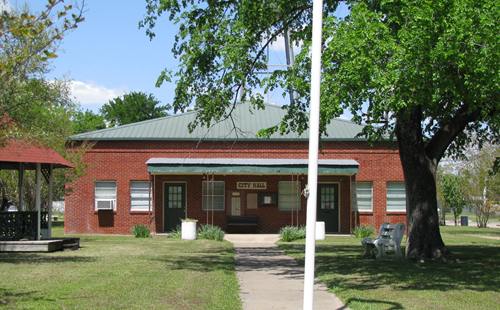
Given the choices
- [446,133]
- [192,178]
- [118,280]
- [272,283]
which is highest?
[446,133]

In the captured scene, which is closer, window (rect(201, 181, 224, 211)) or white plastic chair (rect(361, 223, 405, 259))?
white plastic chair (rect(361, 223, 405, 259))

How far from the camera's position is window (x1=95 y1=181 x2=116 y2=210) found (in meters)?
32.4

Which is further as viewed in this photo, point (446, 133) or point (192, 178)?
point (192, 178)

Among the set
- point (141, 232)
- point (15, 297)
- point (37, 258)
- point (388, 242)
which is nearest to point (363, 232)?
point (141, 232)

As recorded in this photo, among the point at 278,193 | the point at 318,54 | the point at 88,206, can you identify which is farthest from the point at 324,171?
the point at 318,54

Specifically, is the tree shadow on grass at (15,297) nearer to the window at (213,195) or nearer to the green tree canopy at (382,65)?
the green tree canopy at (382,65)

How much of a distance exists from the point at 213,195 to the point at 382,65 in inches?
857

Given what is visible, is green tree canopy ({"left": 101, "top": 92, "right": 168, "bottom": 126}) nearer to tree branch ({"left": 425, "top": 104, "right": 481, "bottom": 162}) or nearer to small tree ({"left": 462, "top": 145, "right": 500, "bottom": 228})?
small tree ({"left": 462, "top": 145, "right": 500, "bottom": 228})

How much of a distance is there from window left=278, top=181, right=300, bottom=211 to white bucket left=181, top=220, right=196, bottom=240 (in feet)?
20.6

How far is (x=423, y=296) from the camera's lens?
1139cm

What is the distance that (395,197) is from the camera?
109 feet

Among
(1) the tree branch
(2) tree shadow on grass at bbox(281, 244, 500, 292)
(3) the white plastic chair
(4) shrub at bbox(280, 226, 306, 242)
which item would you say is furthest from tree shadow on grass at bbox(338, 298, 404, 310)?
(4) shrub at bbox(280, 226, 306, 242)

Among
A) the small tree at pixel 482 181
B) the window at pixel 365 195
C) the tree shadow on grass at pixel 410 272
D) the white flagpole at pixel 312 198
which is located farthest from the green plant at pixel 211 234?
the small tree at pixel 482 181

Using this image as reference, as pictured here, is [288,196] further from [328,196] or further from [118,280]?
[118,280]
